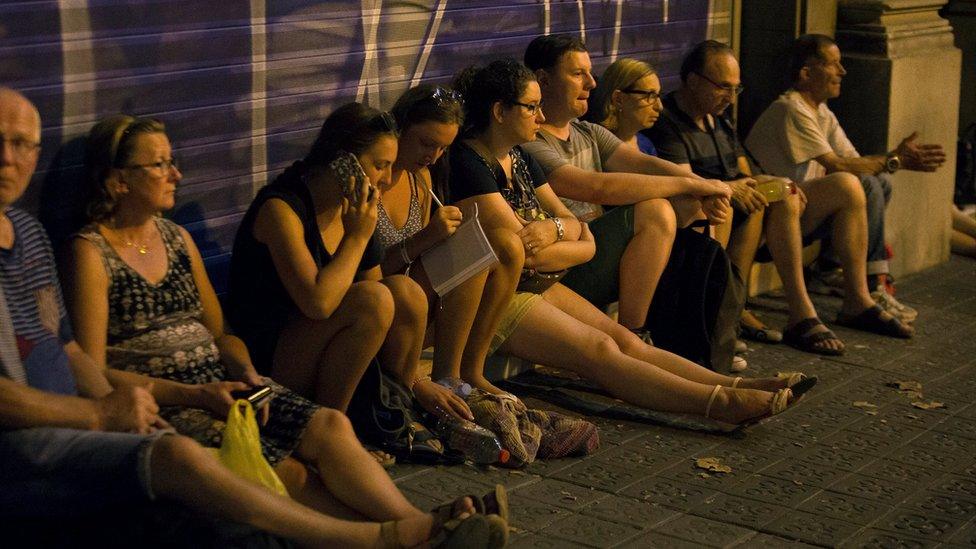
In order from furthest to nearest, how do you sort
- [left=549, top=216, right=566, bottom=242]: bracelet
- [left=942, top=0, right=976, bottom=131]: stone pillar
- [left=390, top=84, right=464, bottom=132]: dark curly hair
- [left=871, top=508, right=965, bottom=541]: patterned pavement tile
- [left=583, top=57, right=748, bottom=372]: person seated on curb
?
[left=942, top=0, right=976, bottom=131]: stone pillar
[left=583, top=57, right=748, bottom=372]: person seated on curb
[left=549, top=216, right=566, bottom=242]: bracelet
[left=390, top=84, right=464, bottom=132]: dark curly hair
[left=871, top=508, right=965, bottom=541]: patterned pavement tile

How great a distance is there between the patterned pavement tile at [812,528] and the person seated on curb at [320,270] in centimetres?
146

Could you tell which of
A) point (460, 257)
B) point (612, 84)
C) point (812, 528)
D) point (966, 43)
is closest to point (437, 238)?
point (460, 257)

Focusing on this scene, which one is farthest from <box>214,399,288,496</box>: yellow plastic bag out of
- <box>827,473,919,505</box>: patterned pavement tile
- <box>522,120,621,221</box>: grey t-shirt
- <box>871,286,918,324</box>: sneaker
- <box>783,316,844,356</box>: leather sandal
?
<box>871,286,918,324</box>: sneaker

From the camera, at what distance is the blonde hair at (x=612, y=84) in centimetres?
686

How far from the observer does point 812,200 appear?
7641 mm

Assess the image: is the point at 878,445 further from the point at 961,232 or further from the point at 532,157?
the point at 961,232

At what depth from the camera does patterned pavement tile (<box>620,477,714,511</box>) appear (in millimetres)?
4977

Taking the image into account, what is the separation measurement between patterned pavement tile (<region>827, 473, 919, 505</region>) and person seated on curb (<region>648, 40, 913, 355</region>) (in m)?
1.84

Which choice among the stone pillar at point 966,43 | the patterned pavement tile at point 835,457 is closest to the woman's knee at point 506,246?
the patterned pavement tile at point 835,457

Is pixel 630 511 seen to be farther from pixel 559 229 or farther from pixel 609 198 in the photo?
pixel 609 198

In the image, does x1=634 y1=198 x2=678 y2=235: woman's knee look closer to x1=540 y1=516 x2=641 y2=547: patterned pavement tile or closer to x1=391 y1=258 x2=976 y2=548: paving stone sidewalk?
x1=391 y1=258 x2=976 y2=548: paving stone sidewalk

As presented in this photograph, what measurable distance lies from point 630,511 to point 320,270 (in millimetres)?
1302

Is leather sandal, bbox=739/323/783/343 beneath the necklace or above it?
beneath

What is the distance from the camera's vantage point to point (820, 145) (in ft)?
25.6
